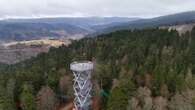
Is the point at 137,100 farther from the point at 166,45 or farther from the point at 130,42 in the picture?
the point at 130,42

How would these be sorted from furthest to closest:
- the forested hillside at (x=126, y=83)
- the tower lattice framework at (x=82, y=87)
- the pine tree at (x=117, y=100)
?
the tower lattice framework at (x=82, y=87)
the forested hillside at (x=126, y=83)
the pine tree at (x=117, y=100)

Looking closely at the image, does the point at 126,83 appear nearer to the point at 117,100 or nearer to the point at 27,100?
the point at 117,100

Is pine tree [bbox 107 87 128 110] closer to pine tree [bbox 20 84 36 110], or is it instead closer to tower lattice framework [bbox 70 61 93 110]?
tower lattice framework [bbox 70 61 93 110]

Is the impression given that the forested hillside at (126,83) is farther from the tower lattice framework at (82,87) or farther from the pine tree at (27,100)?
the tower lattice framework at (82,87)

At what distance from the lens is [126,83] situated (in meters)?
85.4

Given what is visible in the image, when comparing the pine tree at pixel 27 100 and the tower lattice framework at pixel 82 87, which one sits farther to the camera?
the pine tree at pixel 27 100

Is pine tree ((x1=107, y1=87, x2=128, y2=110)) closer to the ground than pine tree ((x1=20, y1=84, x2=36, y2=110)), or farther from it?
farther from it

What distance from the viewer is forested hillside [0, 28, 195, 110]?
3204 inches

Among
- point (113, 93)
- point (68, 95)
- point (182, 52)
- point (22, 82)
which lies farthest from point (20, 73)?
point (182, 52)

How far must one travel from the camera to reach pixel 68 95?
98.5 meters

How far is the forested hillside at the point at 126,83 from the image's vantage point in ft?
267

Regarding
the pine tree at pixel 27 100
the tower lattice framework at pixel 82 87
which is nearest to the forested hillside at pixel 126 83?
the pine tree at pixel 27 100

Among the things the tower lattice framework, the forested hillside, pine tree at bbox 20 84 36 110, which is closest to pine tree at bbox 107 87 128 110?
the forested hillside

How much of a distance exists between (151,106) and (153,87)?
1105 centimetres
